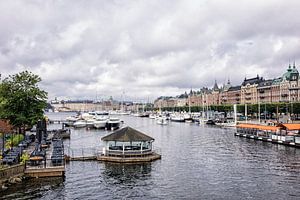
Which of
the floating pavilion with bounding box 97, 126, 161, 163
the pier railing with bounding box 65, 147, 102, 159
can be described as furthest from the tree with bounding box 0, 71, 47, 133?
the floating pavilion with bounding box 97, 126, 161, 163

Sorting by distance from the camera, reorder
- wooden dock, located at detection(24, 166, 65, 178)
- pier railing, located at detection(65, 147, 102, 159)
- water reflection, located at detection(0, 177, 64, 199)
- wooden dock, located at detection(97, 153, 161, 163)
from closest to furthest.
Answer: water reflection, located at detection(0, 177, 64, 199) → wooden dock, located at detection(24, 166, 65, 178) → wooden dock, located at detection(97, 153, 161, 163) → pier railing, located at detection(65, 147, 102, 159)

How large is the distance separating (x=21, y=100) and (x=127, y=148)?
95.2 ft

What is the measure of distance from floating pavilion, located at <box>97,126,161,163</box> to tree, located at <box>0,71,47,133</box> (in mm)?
24078

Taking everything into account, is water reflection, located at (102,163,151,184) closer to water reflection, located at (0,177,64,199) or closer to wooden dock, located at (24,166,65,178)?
wooden dock, located at (24,166,65,178)

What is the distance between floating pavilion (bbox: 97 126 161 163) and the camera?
53250 mm

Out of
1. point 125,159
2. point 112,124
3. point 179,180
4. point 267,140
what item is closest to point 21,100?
point 125,159

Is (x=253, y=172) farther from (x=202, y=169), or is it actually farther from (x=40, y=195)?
(x=40, y=195)

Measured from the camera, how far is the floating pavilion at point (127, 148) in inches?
2096

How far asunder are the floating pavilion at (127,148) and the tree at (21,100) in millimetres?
24078

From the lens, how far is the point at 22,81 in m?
73.6

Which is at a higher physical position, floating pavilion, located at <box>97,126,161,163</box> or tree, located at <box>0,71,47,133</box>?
tree, located at <box>0,71,47,133</box>

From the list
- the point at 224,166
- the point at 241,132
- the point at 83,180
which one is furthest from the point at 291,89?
the point at 83,180

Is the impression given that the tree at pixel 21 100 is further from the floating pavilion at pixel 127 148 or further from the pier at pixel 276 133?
the pier at pixel 276 133

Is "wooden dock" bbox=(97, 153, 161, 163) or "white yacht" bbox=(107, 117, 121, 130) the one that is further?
"white yacht" bbox=(107, 117, 121, 130)
